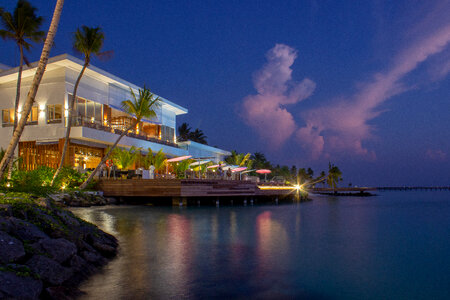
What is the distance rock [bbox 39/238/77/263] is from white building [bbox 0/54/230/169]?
63.2 feet

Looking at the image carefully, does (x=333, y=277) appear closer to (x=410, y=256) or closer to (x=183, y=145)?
(x=410, y=256)

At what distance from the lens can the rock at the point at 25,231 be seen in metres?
5.52

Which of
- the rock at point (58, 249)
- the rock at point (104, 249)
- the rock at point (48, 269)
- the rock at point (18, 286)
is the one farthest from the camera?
the rock at point (104, 249)

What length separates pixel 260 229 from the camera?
12383 mm

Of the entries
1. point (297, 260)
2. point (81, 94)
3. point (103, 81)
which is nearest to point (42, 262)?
point (297, 260)

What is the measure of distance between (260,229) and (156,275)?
6794mm

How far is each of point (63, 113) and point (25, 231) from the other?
2028 cm

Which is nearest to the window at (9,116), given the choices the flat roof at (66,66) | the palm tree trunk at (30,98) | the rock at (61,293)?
the flat roof at (66,66)

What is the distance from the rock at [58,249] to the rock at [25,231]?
0.78ft

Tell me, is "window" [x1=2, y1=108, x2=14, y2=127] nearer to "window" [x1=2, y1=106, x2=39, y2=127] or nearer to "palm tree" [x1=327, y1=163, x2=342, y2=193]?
"window" [x1=2, y1=106, x2=39, y2=127]

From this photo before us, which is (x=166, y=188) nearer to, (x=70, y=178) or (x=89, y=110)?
(x=70, y=178)

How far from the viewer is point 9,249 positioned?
4.80 metres

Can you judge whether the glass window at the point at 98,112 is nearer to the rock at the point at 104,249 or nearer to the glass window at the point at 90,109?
the glass window at the point at 90,109

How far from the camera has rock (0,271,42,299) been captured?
13.1 ft
